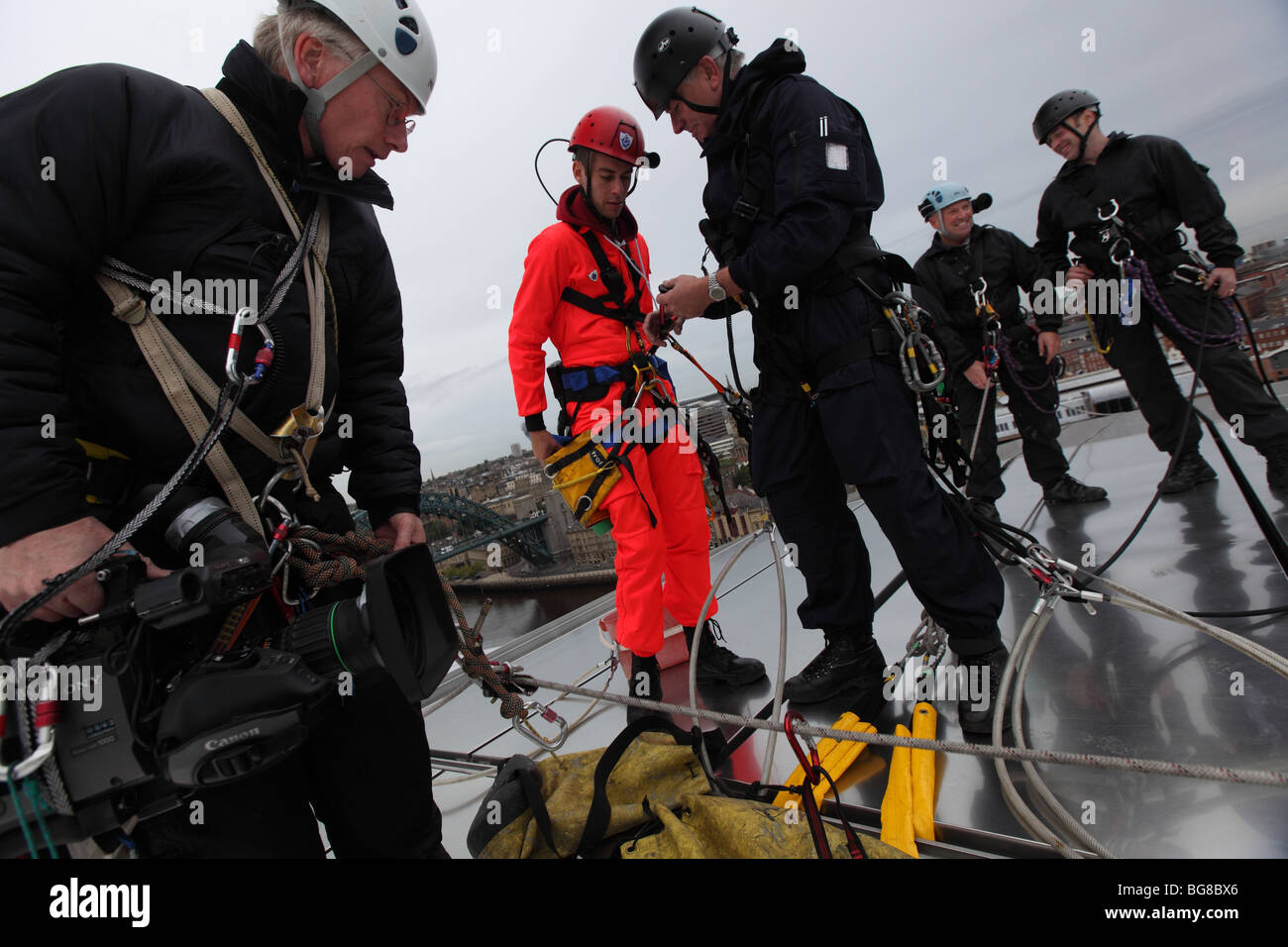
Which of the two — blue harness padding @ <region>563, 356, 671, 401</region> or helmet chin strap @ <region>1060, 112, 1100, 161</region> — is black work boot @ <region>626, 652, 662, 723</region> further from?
helmet chin strap @ <region>1060, 112, 1100, 161</region>

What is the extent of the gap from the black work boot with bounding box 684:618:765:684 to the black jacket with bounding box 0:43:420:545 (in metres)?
1.57

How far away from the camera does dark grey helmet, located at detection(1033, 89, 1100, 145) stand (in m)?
3.46

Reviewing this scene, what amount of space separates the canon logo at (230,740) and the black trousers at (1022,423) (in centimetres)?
380

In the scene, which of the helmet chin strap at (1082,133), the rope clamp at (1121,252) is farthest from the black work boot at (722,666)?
the helmet chin strap at (1082,133)

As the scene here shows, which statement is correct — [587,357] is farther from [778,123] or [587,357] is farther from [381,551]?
[381,551]

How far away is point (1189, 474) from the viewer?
130 inches

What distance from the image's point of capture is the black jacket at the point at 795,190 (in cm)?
173

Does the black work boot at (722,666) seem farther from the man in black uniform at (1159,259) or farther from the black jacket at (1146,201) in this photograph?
the black jacket at (1146,201)

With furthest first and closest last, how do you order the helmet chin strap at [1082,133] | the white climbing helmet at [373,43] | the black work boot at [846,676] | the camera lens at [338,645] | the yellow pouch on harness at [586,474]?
the helmet chin strap at [1082,133]
the yellow pouch on harness at [586,474]
the black work boot at [846,676]
the white climbing helmet at [373,43]
the camera lens at [338,645]

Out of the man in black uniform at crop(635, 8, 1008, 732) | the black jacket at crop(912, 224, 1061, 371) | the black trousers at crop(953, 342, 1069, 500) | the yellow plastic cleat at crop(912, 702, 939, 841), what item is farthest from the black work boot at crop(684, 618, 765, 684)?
the black jacket at crop(912, 224, 1061, 371)

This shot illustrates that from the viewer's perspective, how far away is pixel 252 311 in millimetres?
1108
